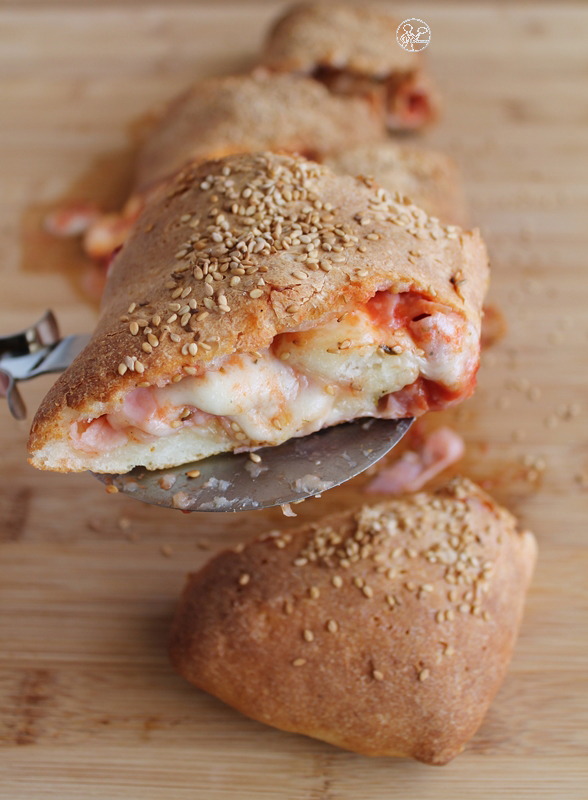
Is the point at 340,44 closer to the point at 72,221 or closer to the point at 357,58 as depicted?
the point at 357,58

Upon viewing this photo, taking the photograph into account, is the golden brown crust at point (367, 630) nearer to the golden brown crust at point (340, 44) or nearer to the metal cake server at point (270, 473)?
the metal cake server at point (270, 473)

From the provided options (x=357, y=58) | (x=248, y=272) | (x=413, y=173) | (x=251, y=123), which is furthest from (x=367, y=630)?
(x=357, y=58)

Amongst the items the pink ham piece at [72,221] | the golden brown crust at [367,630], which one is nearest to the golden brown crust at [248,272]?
the golden brown crust at [367,630]

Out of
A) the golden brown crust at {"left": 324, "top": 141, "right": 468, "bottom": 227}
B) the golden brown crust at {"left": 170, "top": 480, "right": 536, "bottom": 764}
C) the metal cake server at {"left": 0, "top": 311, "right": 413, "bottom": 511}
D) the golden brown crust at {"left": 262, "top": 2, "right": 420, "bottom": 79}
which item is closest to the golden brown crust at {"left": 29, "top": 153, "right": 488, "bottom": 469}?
the metal cake server at {"left": 0, "top": 311, "right": 413, "bottom": 511}

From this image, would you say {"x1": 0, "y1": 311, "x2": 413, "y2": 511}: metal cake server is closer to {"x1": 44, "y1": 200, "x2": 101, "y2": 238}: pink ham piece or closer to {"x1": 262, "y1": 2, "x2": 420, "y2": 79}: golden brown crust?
{"x1": 44, "y1": 200, "x2": 101, "y2": 238}: pink ham piece

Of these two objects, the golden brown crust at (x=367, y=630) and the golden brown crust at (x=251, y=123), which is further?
the golden brown crust at (x=251, y=123)

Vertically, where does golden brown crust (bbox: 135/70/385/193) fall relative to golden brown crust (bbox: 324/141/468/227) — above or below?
above
